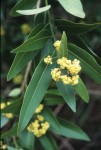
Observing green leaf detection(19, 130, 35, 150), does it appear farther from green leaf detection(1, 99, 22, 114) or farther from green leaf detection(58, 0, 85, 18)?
green leaf detection(58, 0, 85, 18)

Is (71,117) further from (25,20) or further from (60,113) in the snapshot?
(25,20)

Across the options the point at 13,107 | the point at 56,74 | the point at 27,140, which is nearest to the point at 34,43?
the point at 56,74

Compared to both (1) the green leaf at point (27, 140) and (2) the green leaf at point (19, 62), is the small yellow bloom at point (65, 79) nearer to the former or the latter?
(2) the green leaf at point (19, 62)

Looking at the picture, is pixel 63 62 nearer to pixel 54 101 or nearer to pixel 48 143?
pixel 54 101

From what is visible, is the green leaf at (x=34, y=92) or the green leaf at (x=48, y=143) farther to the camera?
the green leaf at (x=48, y=143)

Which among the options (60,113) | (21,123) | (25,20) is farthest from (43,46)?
(60,113)

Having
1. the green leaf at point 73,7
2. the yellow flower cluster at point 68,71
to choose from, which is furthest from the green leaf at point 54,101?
the green leaf at point 73,7
